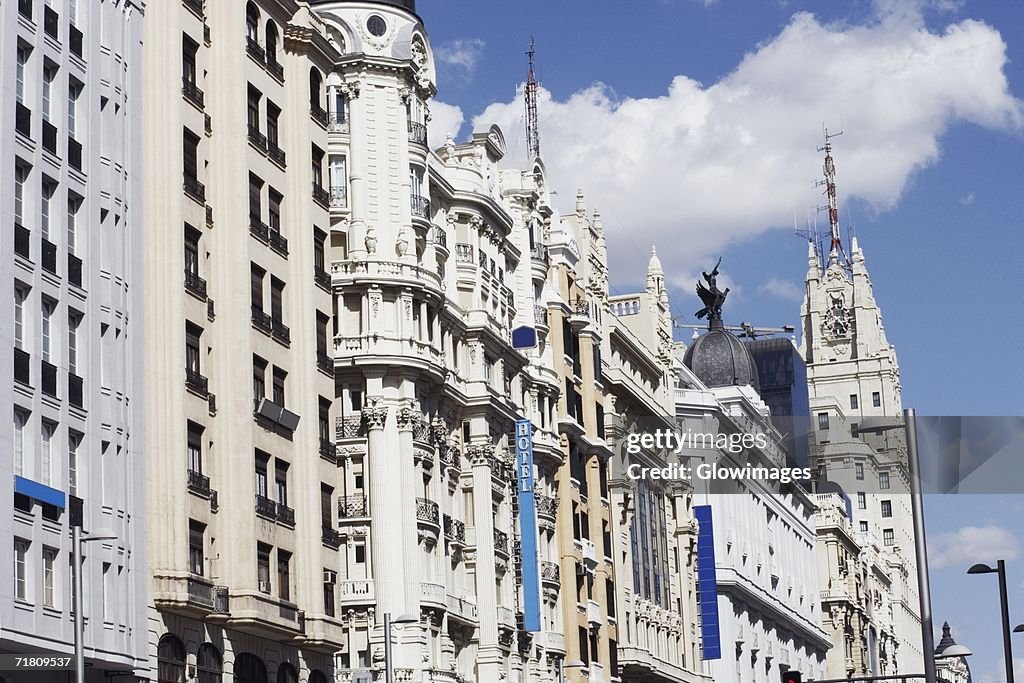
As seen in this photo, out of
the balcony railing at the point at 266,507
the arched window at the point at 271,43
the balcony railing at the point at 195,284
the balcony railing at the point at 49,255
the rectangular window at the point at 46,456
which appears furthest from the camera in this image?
the arched window at the point at 271,43

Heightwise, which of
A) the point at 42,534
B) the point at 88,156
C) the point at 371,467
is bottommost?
the point at 42,534

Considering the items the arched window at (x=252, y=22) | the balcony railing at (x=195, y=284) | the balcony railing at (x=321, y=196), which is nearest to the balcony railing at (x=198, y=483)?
the balcony railing at (x=195, y=284)

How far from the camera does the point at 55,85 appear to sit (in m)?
49.8

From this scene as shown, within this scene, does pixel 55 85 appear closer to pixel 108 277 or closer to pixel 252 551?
pixel 108 277

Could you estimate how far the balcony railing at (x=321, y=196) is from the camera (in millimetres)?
66394

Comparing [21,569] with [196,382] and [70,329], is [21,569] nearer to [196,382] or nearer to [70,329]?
[70,329]

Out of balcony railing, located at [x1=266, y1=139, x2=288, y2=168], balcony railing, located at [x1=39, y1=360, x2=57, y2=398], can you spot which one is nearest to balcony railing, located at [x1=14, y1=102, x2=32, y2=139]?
balcony railing, located at [x1=39, y1=360, x2=57, y2=398]

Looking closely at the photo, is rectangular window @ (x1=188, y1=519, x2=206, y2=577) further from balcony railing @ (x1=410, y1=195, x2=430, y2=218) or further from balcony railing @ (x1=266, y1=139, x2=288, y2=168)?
balcony railing @ (x1=410, y1=195, x2=430, y2=218)

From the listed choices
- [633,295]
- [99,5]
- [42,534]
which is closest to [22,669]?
[42,534]

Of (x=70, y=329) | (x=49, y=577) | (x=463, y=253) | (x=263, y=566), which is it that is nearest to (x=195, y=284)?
(x=70, y=329)

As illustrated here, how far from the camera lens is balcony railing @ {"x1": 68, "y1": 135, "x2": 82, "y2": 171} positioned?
50.0 m

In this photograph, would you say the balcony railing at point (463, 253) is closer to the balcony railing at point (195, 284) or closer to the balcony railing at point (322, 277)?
the balcony railing at point (322, 277)

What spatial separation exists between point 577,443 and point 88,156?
49.4m

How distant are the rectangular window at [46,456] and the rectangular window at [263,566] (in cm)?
1114
